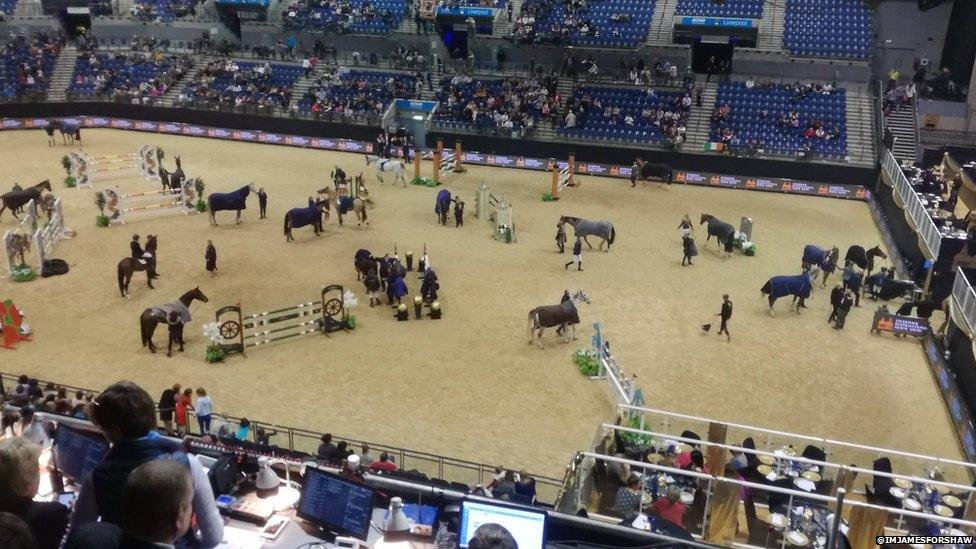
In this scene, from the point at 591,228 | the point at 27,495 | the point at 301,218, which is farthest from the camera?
the point at 301,218

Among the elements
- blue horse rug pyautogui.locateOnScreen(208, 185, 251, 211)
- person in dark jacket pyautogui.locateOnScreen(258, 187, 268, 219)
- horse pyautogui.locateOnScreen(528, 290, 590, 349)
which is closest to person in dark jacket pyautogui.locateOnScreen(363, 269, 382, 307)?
horse pyautogui.locateOnScreen(528, 290, 590, 349)

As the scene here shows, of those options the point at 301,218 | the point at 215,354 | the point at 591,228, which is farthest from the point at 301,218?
the point at 591,228

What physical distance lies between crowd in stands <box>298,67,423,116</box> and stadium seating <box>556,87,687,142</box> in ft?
31.9

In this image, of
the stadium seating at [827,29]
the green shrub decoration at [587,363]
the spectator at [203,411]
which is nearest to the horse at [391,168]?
the green shrub decoration at [587,363]

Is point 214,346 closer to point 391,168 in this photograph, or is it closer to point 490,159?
point 391,168

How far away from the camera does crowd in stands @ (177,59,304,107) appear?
43.2 meters

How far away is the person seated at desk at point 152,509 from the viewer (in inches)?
145

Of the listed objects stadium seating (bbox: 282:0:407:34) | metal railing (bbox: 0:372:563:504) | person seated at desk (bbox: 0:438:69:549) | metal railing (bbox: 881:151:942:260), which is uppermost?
stadium seating (bbox: 282:0:407:34)

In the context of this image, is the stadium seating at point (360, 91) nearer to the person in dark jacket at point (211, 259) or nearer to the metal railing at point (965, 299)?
the person in dark jacket at point (211, 259)

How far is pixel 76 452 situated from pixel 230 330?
37.3ft

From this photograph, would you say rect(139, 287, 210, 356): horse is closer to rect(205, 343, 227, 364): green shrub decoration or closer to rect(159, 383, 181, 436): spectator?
rect(205, 343, 227, 364): green shrub decoration

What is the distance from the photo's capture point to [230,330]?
709 inches

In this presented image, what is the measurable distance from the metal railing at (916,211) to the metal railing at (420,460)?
1494 cm

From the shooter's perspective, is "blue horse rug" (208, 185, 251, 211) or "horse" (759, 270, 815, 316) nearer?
"horse" (759, 270, 815, 316)
